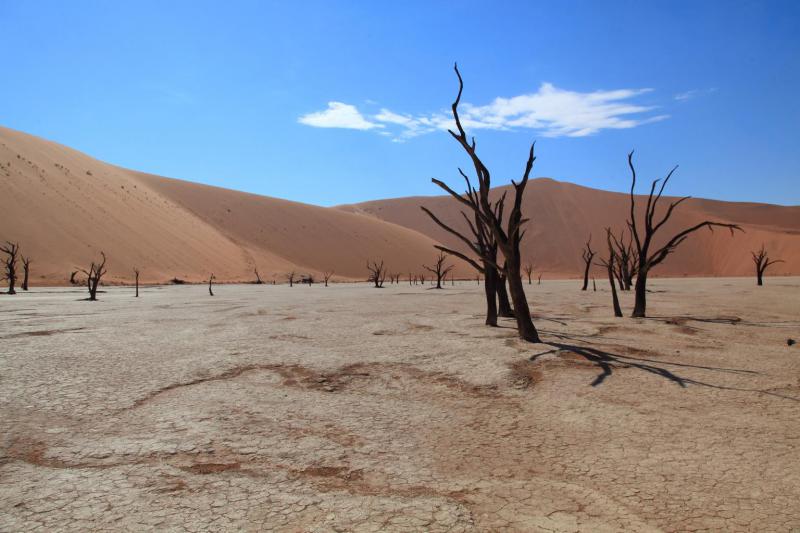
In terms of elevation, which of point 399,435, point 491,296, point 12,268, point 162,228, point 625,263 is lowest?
point 399,435

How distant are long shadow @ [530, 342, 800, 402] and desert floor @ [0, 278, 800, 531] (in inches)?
1.6

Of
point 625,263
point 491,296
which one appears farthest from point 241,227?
point 491,296

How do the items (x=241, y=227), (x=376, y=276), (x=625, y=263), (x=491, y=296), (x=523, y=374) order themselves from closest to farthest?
(x=523, y=374) < (x=491, y=296) < (x=625, y=263) < (x=376, y=276) < (x=241, y=227)

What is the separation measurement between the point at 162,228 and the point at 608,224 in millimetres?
61597

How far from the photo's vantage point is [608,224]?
7731 centimetres

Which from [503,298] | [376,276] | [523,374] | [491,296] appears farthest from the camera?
[376,276]

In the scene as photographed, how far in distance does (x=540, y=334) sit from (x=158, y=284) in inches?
1133

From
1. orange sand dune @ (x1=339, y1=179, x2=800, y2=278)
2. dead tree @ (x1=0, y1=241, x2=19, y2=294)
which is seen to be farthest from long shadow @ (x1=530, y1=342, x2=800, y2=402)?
orange sand dune @ (x1=339, y1=179, x2=800, y2=278)

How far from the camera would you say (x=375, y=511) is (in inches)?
96.6

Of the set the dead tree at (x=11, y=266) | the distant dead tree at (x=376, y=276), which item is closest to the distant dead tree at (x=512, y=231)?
the dead tree at (x=11, y=266)

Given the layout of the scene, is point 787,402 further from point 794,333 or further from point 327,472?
point 794,333

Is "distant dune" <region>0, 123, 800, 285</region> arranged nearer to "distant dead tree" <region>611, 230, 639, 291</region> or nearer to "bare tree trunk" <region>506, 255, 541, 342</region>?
"distant dead tree" <region>611, 230, 639, 291</region>

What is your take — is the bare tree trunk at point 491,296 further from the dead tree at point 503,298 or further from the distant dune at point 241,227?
the distant dune at point 241,227

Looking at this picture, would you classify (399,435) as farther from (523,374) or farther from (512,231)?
(512,231)
